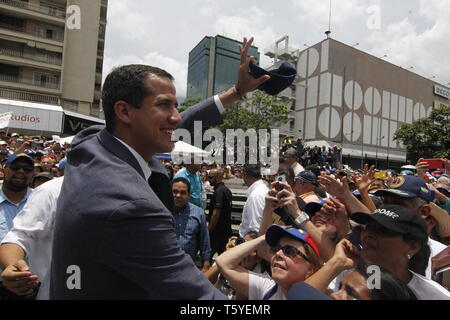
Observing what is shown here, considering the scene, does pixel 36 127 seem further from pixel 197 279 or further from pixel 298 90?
pixel 298 90

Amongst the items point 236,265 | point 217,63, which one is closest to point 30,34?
point 236,265

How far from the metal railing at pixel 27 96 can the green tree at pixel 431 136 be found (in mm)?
35395

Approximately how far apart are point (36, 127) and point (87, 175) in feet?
82.7

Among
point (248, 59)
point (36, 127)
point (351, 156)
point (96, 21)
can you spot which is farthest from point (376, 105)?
point (248, 59)

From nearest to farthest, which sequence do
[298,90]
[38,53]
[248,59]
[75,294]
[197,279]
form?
[197,279] → [75,294] → [248,59] → [38,53] → [298,90]

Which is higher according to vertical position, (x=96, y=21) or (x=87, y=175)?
(x=96, y=21)

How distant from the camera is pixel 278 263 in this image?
176cm

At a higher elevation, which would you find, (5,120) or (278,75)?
(5,120)

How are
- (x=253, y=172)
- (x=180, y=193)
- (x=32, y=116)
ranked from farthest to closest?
(x=32, y=116) < (x=253, y=172) < (x=180, y=193)

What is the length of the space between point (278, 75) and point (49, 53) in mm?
35745

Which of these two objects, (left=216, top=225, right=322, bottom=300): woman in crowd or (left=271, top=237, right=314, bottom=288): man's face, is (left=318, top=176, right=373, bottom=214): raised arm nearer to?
(left=216, top=225, right=322, bottom=300): woman in crowd

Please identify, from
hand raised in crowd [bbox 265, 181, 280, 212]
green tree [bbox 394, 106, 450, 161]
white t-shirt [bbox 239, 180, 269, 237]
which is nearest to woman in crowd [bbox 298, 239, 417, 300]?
hand raised in crowd [bbox 265, 181, 280, 212]

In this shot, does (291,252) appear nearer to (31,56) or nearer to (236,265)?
(236,265)

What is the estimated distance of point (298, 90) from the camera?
46312 millimetres
